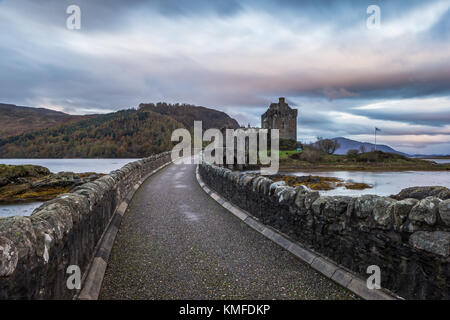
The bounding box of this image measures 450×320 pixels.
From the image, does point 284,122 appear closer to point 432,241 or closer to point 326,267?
point 326,267

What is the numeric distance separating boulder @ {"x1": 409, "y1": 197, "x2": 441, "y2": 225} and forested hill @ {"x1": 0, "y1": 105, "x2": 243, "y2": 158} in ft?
288

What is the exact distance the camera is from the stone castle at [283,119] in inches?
2899

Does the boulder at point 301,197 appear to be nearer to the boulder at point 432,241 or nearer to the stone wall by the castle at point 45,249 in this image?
the boulder at point 432,241

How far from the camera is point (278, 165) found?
171 ft

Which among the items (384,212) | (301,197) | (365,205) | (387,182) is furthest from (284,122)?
(384,212)

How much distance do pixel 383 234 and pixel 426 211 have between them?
574mm

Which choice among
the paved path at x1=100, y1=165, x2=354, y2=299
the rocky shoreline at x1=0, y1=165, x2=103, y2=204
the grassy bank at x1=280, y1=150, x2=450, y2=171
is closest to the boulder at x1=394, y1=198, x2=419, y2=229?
the paved path at x1=100, y1=165, x2=354, y2=299

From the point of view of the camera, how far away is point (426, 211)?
Result: 295cm

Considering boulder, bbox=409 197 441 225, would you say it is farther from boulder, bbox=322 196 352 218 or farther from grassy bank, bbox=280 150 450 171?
grassy bank, bbox=280 150 450 171

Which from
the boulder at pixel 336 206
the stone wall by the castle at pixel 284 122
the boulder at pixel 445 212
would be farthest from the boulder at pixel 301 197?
the stone wall by the castle at pixel 284 122

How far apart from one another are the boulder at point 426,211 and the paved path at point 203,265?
1240 mm

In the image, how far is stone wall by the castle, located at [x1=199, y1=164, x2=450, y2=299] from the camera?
2.83 meters

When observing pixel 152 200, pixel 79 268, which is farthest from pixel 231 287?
pixel 152 200
